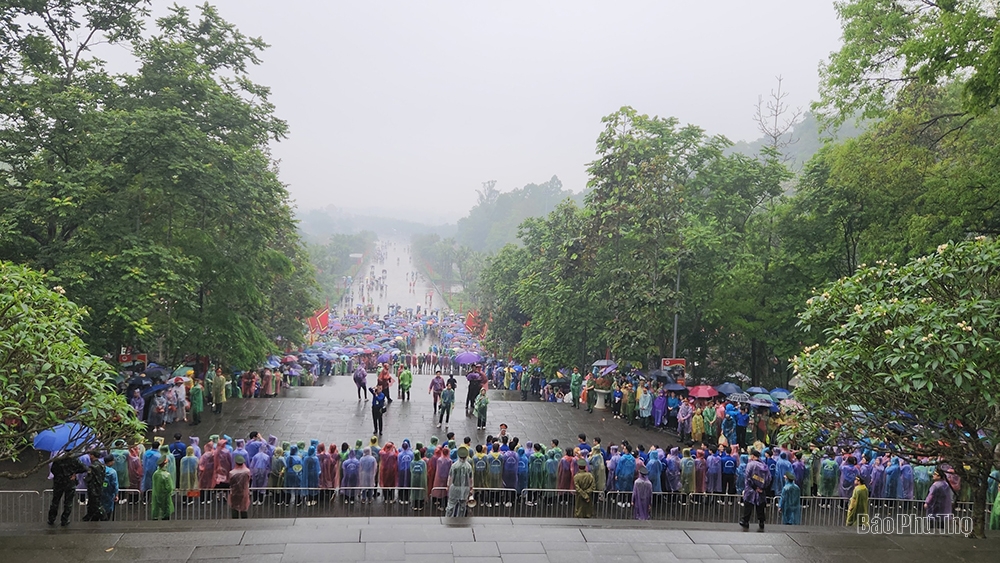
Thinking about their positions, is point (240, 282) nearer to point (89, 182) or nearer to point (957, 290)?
point (89, 182)

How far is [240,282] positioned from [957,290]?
17336mm

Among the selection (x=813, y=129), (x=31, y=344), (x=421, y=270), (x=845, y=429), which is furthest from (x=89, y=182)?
(x=421, y=270)

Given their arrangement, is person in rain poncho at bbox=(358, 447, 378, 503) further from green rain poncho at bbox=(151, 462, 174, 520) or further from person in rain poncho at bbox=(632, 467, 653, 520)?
person in rain poncho at bbox=(632, 467, 653, 520)

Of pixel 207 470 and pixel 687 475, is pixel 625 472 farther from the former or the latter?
pixel 207 470

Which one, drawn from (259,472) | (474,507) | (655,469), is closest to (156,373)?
(259,472)

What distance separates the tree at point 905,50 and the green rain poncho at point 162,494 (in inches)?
539

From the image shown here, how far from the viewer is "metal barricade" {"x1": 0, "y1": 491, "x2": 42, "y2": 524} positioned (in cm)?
965

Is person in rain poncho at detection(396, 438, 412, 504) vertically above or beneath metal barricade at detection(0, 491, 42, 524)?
above

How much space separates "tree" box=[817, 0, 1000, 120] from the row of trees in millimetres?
15326

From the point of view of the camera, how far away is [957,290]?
7.55 metres

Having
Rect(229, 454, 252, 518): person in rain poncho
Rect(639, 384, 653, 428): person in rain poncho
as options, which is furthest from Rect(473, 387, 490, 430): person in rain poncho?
Rect(229, 454, 252, 518): person in rain poncho

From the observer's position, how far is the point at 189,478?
10.6 metres

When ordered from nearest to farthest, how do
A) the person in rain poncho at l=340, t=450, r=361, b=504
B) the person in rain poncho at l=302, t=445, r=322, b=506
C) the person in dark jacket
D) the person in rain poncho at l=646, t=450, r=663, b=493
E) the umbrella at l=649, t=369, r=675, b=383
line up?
the person in dark jacket, the person in rain poncho at l=302, t=445, r=322, b=506, the person in rain poncho at l=340, t=450, r=361, b=504, the person in rain poncho at l=646, t=450, r=663, b=493, the umbrella at l=649, t=369, r=675, b=383

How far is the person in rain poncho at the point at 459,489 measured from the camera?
9922mm
